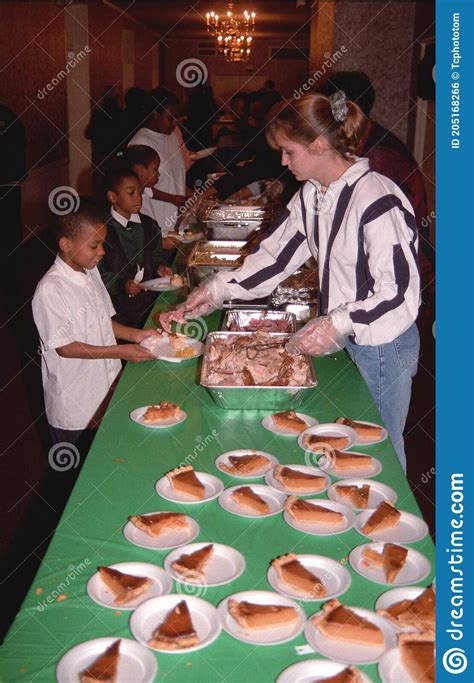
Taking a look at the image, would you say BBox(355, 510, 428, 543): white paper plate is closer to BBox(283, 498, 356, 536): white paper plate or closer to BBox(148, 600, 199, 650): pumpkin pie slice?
BBox(283, 498, 356, 536): white paper plate

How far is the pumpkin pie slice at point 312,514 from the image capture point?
4.79 ft

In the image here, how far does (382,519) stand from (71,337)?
123 cm

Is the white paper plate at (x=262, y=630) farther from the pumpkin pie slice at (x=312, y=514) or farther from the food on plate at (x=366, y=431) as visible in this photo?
the food on plate at (x=366, y=431)

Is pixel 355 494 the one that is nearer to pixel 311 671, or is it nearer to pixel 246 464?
pixel 246 464

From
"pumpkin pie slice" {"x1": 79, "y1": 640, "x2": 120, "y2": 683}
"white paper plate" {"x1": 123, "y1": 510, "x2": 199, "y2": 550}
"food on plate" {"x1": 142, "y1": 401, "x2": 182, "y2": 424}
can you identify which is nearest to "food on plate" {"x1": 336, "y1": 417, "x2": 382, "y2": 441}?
Result: "food on plate" {"x1": 142, "y1": 401, "x2": 182, "y2": 424}

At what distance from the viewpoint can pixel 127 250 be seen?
323 cm

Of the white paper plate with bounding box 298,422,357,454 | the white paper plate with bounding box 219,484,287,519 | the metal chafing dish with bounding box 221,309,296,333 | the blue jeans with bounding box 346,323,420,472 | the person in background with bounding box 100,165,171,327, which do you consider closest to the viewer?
the white paper plate with bounding box 219,484,287,519

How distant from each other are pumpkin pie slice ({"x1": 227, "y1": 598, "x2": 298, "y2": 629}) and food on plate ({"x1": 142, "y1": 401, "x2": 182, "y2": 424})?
77 cm

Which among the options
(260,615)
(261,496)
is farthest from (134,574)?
(261,496)

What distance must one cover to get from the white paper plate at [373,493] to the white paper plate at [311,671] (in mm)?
477

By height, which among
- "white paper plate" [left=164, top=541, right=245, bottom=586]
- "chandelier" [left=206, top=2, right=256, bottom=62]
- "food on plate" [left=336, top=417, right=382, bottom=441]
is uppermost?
"chandelier" [left=206, top=2, right=256, bottom=62]

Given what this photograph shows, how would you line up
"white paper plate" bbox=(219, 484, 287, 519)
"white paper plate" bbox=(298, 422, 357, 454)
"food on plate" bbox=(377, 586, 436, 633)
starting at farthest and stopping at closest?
"white paper plate" bbox=(298, 422, 357, 454) < "white paper plate" bbox=(219, 484, 287, 519) < "food on plate" bbox=(377, 586, 436, 633)

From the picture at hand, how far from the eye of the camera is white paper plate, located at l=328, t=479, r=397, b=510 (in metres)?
1.55
